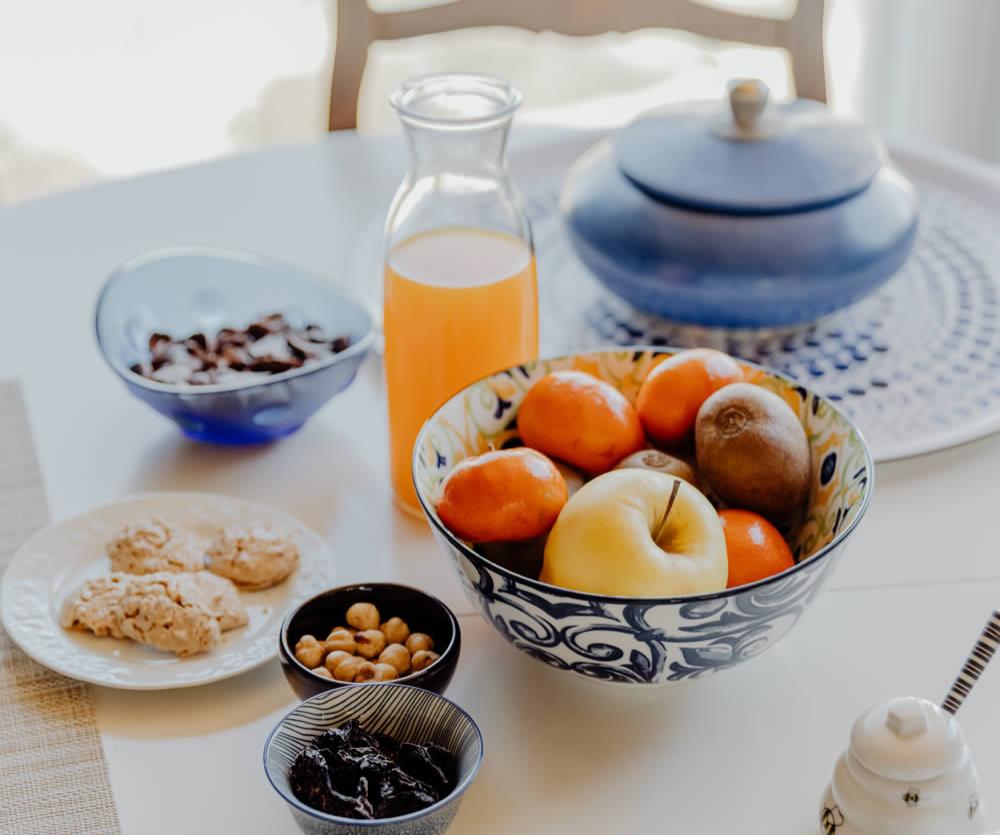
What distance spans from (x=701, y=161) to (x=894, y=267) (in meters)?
0.20

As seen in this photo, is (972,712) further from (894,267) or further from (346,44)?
(346,44)

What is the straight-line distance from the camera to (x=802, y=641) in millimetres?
859

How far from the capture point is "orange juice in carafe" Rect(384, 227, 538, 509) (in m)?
0.96

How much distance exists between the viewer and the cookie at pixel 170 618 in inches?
32.8

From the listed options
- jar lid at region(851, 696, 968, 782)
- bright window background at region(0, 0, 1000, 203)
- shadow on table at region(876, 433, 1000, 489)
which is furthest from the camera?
bright window background at region(0, 0, 1000, 203)

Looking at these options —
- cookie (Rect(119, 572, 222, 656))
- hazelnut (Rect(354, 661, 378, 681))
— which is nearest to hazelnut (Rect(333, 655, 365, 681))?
hazelnut (Rect(354, 661, 378, 681))

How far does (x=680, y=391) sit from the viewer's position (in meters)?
0.88

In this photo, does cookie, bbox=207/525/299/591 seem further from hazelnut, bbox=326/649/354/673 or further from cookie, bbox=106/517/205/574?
hazelnut, bbox=326/649/354/673

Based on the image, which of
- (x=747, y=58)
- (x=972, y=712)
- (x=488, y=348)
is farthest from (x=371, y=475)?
(x=747, y=58)

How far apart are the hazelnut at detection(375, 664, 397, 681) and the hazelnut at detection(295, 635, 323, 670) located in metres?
0.04

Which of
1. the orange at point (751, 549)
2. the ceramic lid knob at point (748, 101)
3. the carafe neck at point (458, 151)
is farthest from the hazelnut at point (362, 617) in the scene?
the ceramic lid knob at point (748, 101)

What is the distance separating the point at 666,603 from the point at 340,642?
216 mm

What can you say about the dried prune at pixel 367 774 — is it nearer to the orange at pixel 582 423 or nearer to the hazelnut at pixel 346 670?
the hazelnut at pixel 346 670

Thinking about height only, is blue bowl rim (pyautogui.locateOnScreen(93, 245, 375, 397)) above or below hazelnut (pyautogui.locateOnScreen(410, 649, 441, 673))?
above
